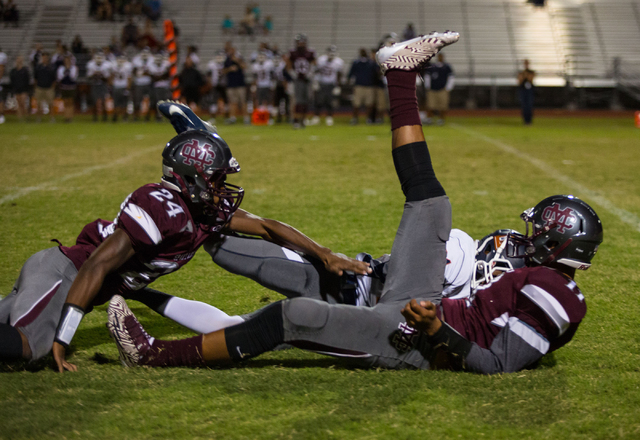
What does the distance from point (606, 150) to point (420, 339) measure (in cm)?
899

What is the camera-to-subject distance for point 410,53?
289cm

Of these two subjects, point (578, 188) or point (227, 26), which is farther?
point (227, 26)

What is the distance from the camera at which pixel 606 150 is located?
10.3m

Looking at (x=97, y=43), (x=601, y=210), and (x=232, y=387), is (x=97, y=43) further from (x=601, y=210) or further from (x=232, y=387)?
(x=232, y=387)

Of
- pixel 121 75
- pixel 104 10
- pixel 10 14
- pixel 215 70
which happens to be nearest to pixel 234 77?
pixel 215 70

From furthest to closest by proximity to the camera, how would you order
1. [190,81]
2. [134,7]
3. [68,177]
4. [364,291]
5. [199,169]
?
[134,7], [190,81], [68,177], [364,291], [199,169]

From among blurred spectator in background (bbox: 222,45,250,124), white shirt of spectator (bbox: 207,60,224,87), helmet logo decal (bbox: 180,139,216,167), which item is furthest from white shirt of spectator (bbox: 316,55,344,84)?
helmet logo decal (bbox: 180,139,216,167)

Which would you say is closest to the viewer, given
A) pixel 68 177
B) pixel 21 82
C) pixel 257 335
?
pixel 257 335

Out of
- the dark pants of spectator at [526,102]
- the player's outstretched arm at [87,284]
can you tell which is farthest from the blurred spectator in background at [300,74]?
the player's outstretched arm at [87,284]

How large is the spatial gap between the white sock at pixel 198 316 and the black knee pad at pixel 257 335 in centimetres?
24

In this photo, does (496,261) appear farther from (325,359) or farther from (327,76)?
(327,76)

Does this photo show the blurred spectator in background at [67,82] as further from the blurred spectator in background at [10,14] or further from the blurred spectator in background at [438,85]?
the blurred spectator in background at [10,14]

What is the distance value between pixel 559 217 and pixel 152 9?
23.6m

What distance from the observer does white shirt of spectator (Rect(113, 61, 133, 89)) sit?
16.3 metres
